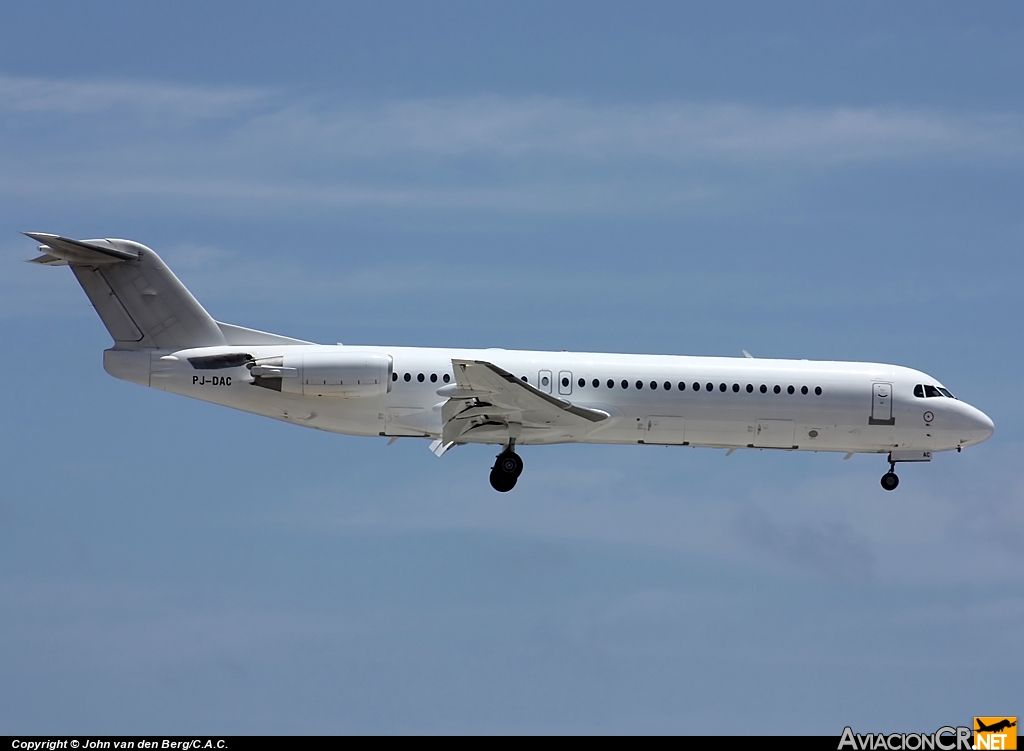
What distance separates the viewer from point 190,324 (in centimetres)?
3644

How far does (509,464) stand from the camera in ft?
118

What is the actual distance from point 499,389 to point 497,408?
2.69 ft

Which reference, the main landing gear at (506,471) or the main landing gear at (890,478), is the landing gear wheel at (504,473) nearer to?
the main landing gear at (506,471)

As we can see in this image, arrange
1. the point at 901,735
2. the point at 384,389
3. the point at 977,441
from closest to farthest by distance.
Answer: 1. the point at 901,735
2. the point at 384,389
3. the point at 977,441

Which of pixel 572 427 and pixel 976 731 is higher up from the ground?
pixel 572 427

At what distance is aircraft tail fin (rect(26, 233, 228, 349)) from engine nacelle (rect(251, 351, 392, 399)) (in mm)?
2511

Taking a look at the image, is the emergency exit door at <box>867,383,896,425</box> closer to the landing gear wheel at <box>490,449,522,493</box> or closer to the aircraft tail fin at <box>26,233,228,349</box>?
the landing gear wheel at <box>490,449,522,493</box>

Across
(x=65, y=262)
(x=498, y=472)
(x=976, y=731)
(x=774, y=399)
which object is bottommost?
(x=976, y=731)

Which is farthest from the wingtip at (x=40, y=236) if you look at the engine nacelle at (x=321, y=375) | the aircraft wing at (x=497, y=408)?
the aircraft wing at (x=497, y=408)

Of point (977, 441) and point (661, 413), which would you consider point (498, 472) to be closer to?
point (661, 413)

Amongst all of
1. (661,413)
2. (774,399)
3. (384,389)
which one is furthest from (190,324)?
(774,399)

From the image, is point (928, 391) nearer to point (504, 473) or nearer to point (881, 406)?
point (881, 406)

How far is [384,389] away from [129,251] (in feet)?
25.4

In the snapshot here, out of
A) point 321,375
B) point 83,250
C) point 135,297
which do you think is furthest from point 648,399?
point 83,250
